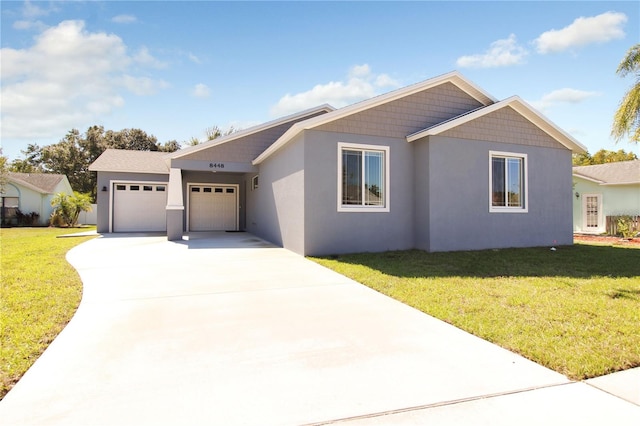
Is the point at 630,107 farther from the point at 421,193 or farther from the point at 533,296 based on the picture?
the point at 533,296

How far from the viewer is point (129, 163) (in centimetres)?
1883

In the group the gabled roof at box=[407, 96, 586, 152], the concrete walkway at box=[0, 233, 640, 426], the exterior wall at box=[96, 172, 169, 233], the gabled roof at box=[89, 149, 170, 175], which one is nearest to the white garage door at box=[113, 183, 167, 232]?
the exterior wall at box=[96, 172, 169, 233]

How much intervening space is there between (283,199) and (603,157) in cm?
4762

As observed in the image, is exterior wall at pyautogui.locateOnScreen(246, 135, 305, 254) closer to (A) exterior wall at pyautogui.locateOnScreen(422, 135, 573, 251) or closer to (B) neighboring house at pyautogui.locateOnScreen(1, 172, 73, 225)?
(A) exterior wall at pyautogui.locateOnScreen(422, 135, 573, 251)

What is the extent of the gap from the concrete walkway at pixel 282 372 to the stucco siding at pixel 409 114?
5.82 m

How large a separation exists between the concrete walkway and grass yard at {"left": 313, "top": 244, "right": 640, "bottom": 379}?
12.8 inches

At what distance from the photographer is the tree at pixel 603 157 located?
41656 mm

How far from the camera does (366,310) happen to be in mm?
5012

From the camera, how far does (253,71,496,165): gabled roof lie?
9.54 metres

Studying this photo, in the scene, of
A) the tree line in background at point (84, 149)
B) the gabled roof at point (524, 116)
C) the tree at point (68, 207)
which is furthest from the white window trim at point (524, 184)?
the tree line in background at point (84, 149)

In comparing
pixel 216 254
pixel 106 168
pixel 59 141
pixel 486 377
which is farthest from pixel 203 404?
pixel 59 141

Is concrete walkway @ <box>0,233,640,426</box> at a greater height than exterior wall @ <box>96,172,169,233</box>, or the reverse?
exterior wall @ <box>96,172,169,233</box>

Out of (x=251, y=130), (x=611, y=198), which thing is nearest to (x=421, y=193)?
(x=251, y=130)

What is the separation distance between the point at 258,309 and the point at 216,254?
5.43 m
